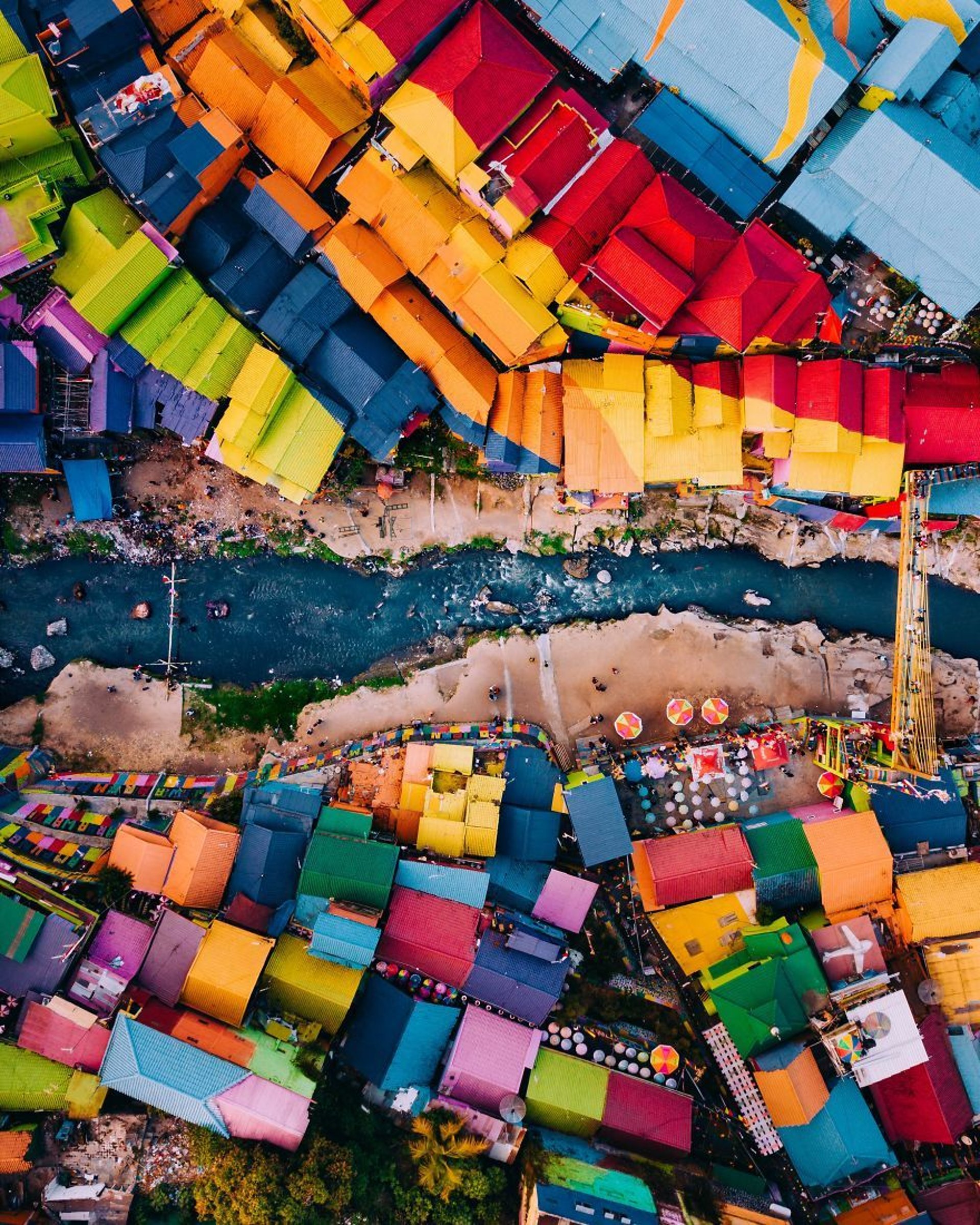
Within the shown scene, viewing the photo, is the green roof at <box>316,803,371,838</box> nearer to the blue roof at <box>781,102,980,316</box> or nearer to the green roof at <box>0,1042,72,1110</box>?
the green roof at <box>0,1042,72,1110</box>

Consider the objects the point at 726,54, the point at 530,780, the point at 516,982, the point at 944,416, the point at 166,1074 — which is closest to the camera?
the point at 166,1074

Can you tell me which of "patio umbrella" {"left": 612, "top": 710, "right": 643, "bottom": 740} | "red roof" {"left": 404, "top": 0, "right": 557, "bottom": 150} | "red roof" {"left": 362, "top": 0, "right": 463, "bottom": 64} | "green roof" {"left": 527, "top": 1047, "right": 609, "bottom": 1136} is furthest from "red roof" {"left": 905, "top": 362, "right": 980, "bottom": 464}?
"green roof" {"left": 527, "top": 1047, "right": 609, "bottom": 1136}

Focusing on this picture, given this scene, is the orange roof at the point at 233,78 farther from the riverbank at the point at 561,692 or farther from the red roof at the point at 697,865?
the red roof at the point at 697,865

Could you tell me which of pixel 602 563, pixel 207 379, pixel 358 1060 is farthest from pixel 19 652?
pixel 602 563

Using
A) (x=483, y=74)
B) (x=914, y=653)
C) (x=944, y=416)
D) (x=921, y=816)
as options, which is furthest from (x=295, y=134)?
(x=921, y=816)

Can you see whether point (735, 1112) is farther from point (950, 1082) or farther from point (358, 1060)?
point (358, 1060)

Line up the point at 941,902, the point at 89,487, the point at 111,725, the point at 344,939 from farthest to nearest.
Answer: the point at 111,725 < the point at 89,487 < the point at 941,902 < the point at 344,939

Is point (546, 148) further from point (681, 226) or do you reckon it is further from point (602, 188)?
point (681, 226)
